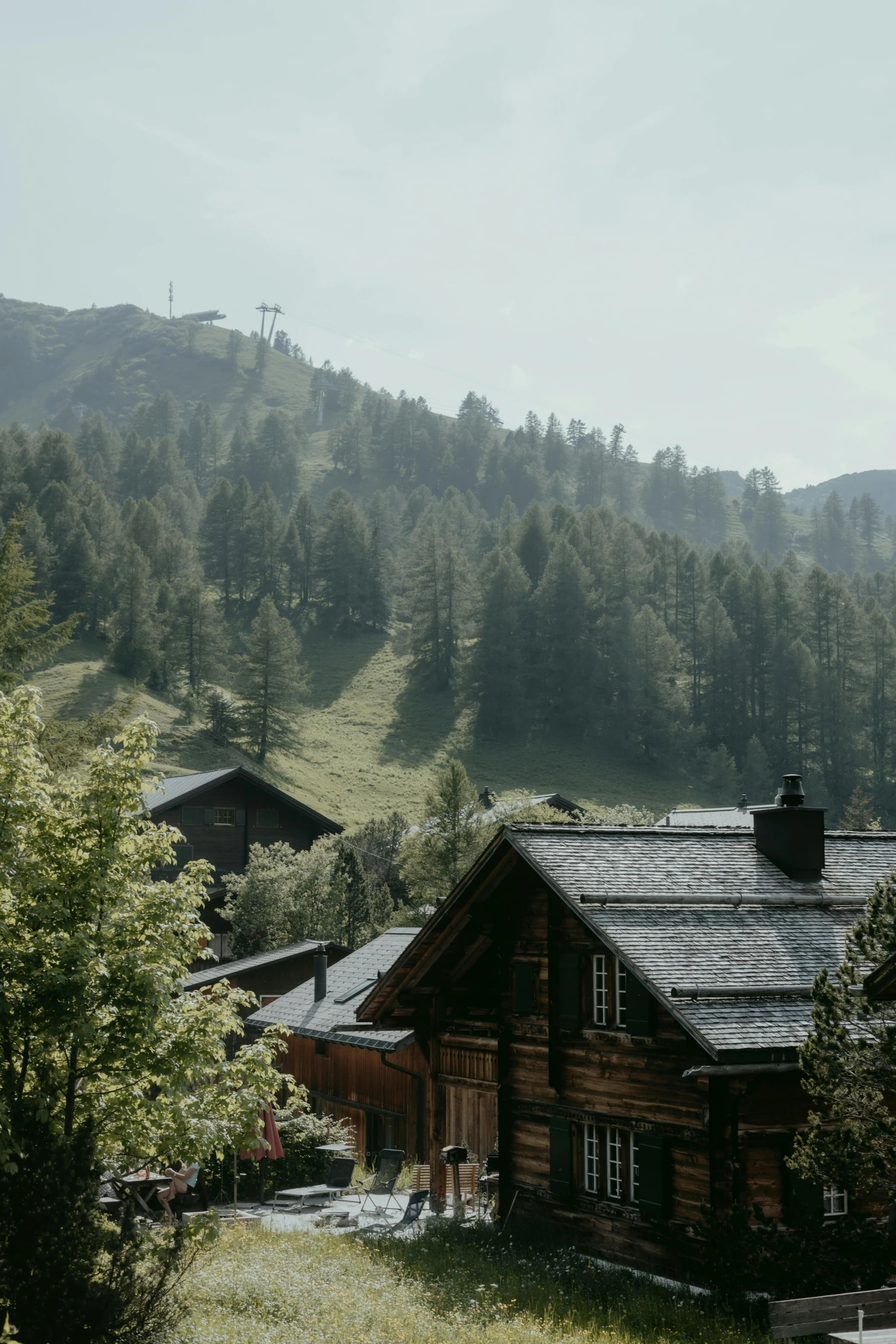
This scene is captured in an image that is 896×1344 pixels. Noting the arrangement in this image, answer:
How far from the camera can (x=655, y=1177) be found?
1583 cm

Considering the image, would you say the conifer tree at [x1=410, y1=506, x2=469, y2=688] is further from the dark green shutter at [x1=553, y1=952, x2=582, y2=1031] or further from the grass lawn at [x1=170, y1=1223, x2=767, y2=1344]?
the grass lawn at [x1=170, y1=1223, x2=767, y2=1344]

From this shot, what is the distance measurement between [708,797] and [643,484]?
10978cm

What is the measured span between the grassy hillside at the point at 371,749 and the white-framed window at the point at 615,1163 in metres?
55.9

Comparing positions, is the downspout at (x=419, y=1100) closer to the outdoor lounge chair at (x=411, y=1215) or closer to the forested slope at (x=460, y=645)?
the outdoor lounge chair at (x=411, y=1215)

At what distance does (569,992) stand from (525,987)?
1349 mm

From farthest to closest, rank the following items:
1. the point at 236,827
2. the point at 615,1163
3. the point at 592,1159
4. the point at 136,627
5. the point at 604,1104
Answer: the point at 136,627
the point at 236,827
the point at 592,1159
the point at 615,1163
the point at 604,1104

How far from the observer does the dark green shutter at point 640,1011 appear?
53.0 ft

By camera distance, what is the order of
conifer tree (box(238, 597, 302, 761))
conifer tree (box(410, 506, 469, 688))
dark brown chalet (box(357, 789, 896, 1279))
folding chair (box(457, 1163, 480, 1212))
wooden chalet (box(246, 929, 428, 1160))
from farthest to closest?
conifer tree (box(410, 506, 469, 688)) < conifer tree (box(238, 597, 302, 761)) < wooden chalet (box(246, 929, 428, 1160)) < folding chair (box(457, 1163, 480, 1212)) < dark brown chalet (box(357, 789, 896, 1279))

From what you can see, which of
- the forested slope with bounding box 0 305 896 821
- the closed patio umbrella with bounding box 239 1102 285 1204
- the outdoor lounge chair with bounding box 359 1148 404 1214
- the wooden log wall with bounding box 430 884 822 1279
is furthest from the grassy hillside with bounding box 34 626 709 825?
the wooden log wall with bounding box 430 884 822 1279

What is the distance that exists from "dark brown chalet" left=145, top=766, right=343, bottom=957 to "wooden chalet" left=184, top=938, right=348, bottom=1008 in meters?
14.8

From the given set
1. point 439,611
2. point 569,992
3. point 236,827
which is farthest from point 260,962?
point 439,611

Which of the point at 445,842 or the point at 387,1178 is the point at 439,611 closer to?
the point at 445,842

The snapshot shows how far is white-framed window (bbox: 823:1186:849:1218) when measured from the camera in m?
15.4

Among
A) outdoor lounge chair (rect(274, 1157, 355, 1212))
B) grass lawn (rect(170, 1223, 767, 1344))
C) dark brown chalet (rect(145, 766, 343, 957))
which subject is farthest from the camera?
dark brown chalet (rect(145, 766, 343, 957))
